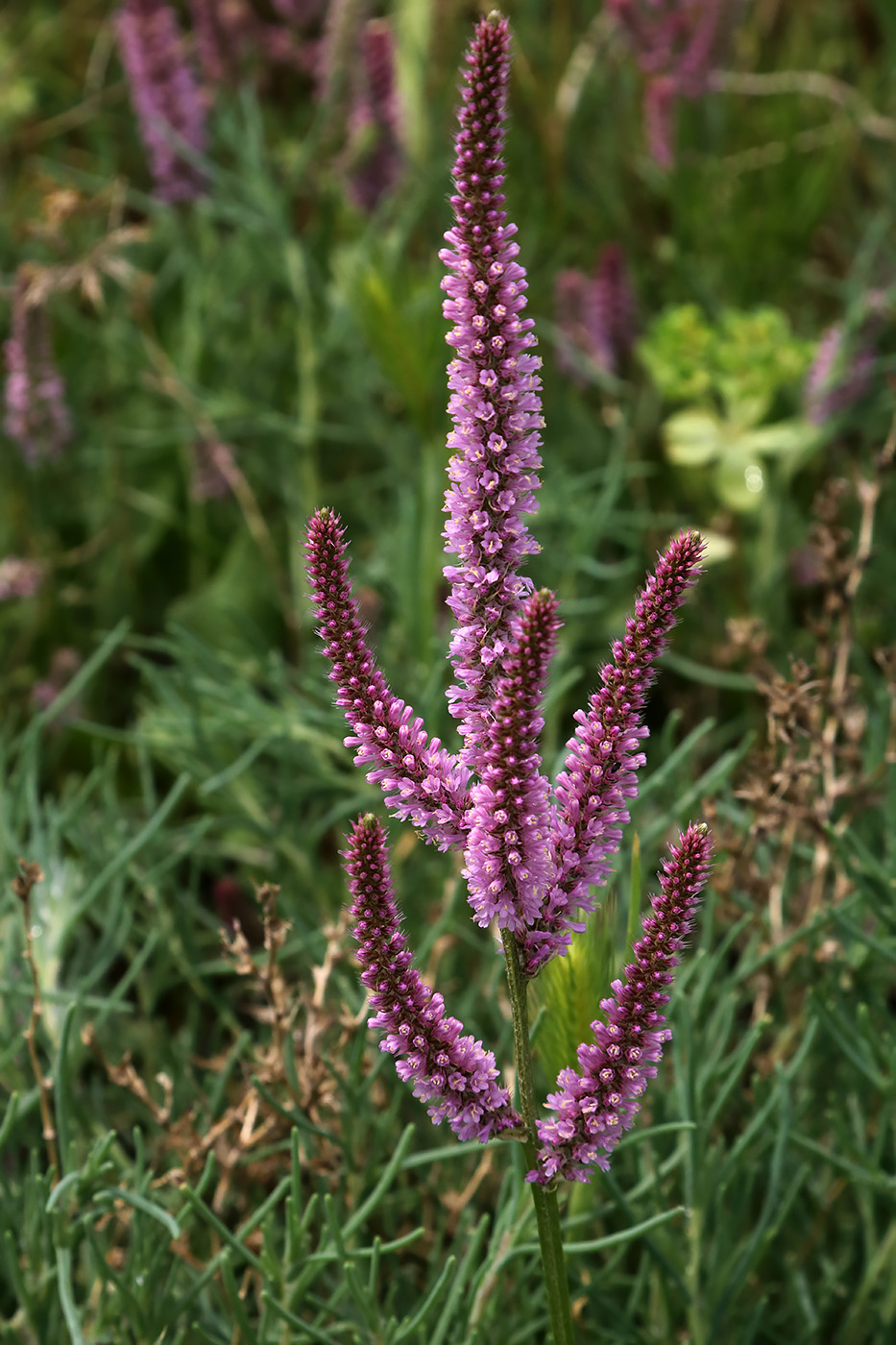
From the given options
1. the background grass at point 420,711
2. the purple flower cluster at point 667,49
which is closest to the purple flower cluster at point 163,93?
the background grass at point 420,711

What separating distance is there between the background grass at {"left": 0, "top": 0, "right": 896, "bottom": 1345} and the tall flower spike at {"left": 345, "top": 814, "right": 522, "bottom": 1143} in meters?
0.21

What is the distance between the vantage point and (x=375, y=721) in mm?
947

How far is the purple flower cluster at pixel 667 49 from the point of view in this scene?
3.20m

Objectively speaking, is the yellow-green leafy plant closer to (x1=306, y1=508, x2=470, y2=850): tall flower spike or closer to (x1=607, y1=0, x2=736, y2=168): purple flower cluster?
(x1=607, y1=0, x2=736, y2=168): purple flower cluster

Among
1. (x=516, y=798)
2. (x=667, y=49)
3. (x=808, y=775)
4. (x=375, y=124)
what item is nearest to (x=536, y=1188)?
(x=516, y=798)

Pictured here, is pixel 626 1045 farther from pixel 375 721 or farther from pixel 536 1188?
pixel 375 721

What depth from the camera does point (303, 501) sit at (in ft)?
9.21

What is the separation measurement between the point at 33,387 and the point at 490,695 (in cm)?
191

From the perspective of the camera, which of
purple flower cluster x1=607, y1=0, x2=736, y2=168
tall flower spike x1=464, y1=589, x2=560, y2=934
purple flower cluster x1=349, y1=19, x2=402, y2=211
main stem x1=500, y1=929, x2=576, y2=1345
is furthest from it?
purple flower cluster x1=607, y1=0, x2=736, y2=168

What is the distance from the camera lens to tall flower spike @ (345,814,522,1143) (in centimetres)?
94

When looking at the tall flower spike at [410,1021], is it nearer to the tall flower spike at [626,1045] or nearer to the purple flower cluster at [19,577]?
the tall flower spike at [626,1045]

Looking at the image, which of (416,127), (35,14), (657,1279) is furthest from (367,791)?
(35,14)

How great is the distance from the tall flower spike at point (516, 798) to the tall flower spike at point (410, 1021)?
6 centimetres

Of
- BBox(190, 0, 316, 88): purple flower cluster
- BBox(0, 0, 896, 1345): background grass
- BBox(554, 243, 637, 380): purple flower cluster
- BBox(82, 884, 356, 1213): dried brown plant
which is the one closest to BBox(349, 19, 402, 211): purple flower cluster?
BBox(0, 0, 896, 1345): background grass
